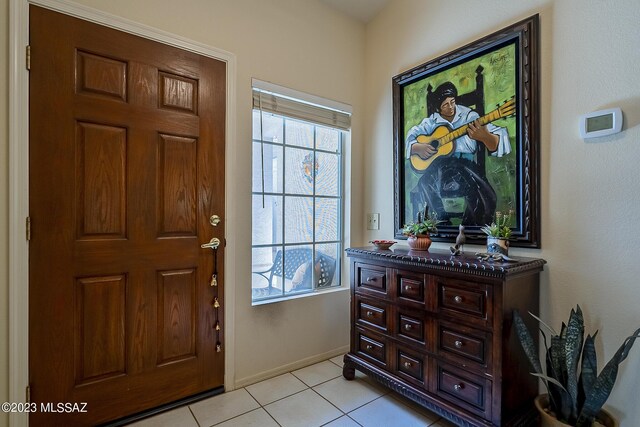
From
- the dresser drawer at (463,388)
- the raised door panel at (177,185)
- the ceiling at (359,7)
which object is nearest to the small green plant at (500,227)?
the dresser drawer at (463,388)

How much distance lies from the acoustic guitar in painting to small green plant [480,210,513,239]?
52 cm

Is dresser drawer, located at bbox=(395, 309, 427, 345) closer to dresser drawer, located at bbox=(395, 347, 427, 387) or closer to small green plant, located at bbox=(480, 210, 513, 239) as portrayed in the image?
dresser drawer, located at bbox=(395, 347, 427, 387)

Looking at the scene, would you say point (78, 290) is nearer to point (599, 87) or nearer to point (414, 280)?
point (414, 280)

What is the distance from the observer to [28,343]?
1.44m

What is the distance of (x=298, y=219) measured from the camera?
2.37 m

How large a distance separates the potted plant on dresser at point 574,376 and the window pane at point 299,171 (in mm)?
1548

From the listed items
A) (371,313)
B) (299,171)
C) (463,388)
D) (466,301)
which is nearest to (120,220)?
(299,171)

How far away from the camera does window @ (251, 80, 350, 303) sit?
85.6 inches

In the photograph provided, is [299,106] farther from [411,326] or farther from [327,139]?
[411,326]

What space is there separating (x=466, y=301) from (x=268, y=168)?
58.5 inches

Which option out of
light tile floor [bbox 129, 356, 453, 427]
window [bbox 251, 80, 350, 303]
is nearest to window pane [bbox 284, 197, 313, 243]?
window [bbox 251, 80, 350, 303]

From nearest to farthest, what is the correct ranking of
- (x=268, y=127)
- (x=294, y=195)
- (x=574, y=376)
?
(x=574, y=376)
(x=268, y=127)
(x=294, y=195)

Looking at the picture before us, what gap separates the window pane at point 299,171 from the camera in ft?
7.57

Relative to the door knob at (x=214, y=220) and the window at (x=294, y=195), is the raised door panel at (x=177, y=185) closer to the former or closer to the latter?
the door knob at (x=214, y=220)
